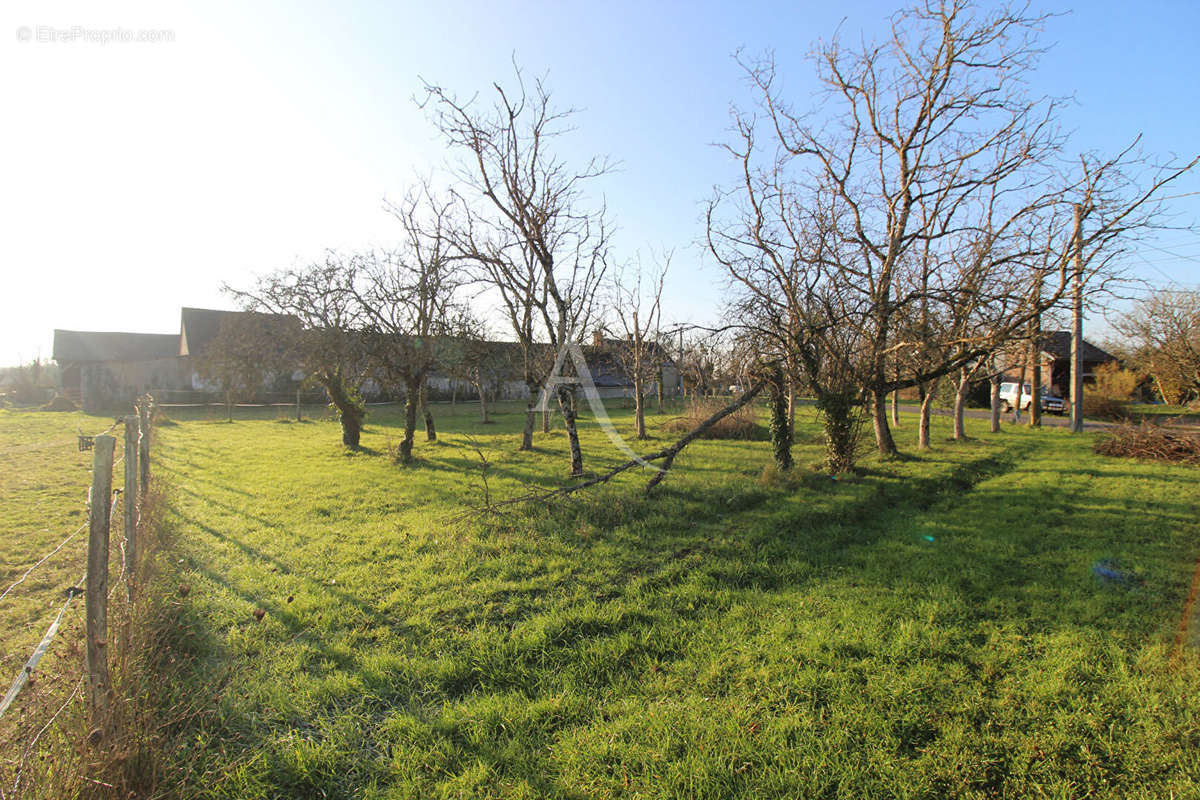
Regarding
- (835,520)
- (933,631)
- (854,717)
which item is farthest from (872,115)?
(854,717)

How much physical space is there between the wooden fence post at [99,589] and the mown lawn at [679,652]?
0.48 m

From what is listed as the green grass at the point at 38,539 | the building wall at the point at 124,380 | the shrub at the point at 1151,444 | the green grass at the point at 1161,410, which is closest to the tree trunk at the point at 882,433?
the shrub at the point at 1151,444

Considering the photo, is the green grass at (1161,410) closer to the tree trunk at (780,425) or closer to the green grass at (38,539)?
the tree trunk at (780,425)

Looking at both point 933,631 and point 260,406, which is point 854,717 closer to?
point 933,631

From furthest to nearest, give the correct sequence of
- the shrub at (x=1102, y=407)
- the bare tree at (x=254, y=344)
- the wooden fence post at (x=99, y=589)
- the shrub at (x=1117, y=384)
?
the shrub at (x=1117, y=384) → the shrub at (x=1102, y=407) → the bare tree at (x=254, y=344) → the wooden fence post at (x=99, y=589)

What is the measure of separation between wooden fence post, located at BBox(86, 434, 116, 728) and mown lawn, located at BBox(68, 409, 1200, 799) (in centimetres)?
48

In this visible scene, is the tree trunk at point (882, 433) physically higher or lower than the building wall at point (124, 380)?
lower

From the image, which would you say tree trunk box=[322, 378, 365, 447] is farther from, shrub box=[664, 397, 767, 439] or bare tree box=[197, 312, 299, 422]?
shrub box=[664, 397, 767, 439]

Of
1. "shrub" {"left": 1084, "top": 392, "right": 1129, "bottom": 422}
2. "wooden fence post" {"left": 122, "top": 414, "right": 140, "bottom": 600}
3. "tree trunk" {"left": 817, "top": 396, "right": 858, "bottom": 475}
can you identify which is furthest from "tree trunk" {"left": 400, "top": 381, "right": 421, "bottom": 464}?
"shrub" {"left": 1084, "top": 392, "right": 1129, "bottom": 422}

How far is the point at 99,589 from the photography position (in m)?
2.53

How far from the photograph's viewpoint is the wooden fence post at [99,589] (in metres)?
2.41

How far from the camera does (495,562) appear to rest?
615 cm

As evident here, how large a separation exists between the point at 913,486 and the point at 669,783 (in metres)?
9.85

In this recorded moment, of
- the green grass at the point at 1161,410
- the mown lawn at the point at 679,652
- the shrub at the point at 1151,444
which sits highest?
the green grass at the point at 1161,410
